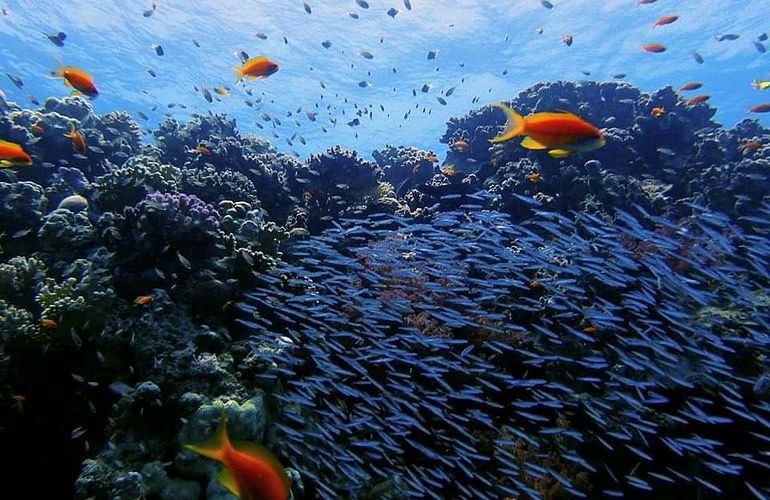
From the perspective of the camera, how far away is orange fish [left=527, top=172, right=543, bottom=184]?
31.5ft

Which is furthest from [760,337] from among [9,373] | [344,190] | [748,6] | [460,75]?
[460,75]

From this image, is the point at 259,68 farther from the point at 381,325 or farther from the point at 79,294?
the point at 381,325

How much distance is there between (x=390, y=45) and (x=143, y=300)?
Answer: 2905 centimetres

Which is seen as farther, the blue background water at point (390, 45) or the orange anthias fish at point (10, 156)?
the blue background water at point (390, 45)

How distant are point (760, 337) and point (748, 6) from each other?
28.5 meters

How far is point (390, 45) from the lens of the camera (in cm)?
2980

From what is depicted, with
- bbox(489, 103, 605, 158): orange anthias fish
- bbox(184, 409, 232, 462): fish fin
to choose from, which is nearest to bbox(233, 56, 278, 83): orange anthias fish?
bbox(489, 103, 605, 158): orange anthias fish

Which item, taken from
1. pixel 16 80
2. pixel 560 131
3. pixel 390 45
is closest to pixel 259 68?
pixel 560 131

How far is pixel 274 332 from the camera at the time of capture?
6223mm

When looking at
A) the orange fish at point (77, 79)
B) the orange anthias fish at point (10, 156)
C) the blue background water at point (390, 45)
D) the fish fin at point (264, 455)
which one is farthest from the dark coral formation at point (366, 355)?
the blue background water at point (390, 45)

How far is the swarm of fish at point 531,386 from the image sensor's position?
5.10 meters

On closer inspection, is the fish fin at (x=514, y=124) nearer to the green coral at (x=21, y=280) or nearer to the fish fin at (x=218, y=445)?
the fish fin at (x=218, y=445)

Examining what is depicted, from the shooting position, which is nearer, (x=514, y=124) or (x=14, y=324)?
(x=514, y=124)

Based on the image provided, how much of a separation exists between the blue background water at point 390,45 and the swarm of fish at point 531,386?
19721mm
